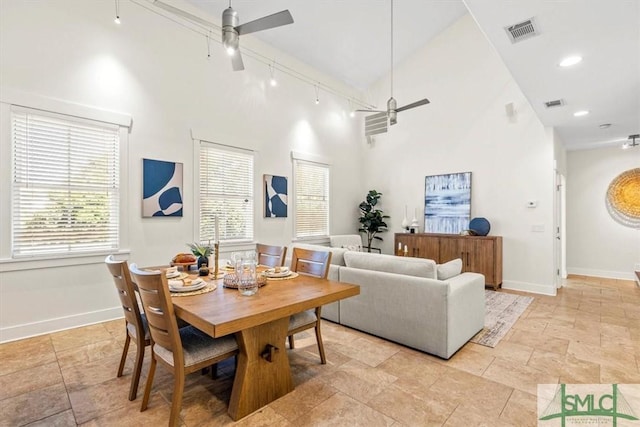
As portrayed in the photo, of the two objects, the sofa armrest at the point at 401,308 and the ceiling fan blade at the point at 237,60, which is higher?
the ceiling fan blade at the point at 237,60

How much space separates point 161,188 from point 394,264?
322 cm

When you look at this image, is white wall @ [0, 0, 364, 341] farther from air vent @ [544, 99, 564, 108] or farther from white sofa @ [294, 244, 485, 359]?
air vent @ [544, 99, 564, 108]

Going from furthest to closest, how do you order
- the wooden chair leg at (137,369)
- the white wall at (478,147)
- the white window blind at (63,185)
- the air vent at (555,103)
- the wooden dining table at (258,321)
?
the white wall at (478,147), the air vent at (555,103), the white window blind at (63,185), the wooden chair leg at (137,369), the wooden dining table at (258,321)

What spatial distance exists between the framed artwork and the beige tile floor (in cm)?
263

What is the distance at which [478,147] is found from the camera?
5930mm

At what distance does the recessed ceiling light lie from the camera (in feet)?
9.73

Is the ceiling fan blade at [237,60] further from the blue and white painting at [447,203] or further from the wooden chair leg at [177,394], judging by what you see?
the blue and white painting at [447,203]

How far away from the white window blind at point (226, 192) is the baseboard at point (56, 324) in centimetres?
147

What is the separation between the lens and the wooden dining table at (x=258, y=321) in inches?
67.4

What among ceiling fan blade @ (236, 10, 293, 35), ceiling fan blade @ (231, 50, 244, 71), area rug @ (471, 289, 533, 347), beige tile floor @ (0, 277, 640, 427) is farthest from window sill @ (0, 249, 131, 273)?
area rug @ (471, 289, 533, 347)

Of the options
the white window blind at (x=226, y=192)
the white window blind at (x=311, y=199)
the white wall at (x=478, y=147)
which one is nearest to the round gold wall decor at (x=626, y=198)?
the white wall at (x=478, y=147)

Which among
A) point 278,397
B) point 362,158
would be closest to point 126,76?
point 278,397

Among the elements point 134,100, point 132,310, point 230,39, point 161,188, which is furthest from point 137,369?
point 134,100

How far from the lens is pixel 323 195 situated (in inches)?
265
